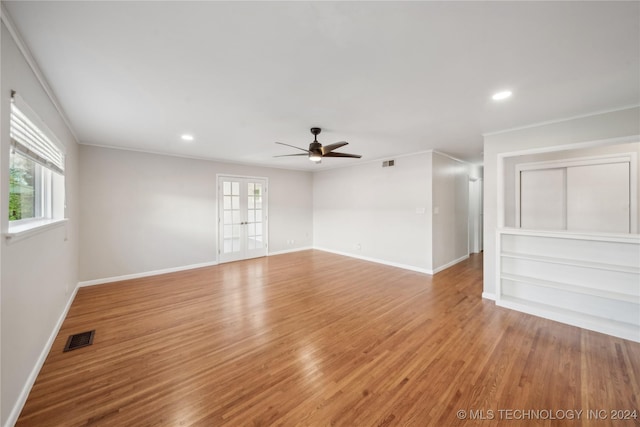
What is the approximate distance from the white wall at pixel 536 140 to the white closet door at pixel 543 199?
0.63 m

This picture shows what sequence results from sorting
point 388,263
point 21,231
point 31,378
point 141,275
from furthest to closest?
point 388,263, point 141,275, point 31,378, point 21,231

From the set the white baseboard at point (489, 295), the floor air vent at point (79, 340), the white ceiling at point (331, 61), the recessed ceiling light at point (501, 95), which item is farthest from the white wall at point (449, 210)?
the floor air vent at point (79, 340)

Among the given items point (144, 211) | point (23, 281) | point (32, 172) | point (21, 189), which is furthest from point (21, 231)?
point (144, 211)

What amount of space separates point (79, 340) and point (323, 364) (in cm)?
265

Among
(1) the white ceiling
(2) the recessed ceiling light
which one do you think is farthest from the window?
(2) the recessed ceiling light

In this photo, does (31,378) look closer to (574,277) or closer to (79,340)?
(79,340)

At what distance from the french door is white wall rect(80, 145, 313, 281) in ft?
0.63

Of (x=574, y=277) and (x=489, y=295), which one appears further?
(x=489, y=295)

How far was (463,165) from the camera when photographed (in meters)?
6.02

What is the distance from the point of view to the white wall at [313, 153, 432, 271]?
499 centimetres

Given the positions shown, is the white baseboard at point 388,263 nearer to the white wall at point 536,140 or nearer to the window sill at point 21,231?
the white wall at point 536,140

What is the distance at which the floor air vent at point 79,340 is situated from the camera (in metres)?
2.46

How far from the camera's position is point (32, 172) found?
2.41 metres

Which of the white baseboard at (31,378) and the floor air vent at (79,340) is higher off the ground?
the white baseboard at (31,378)
